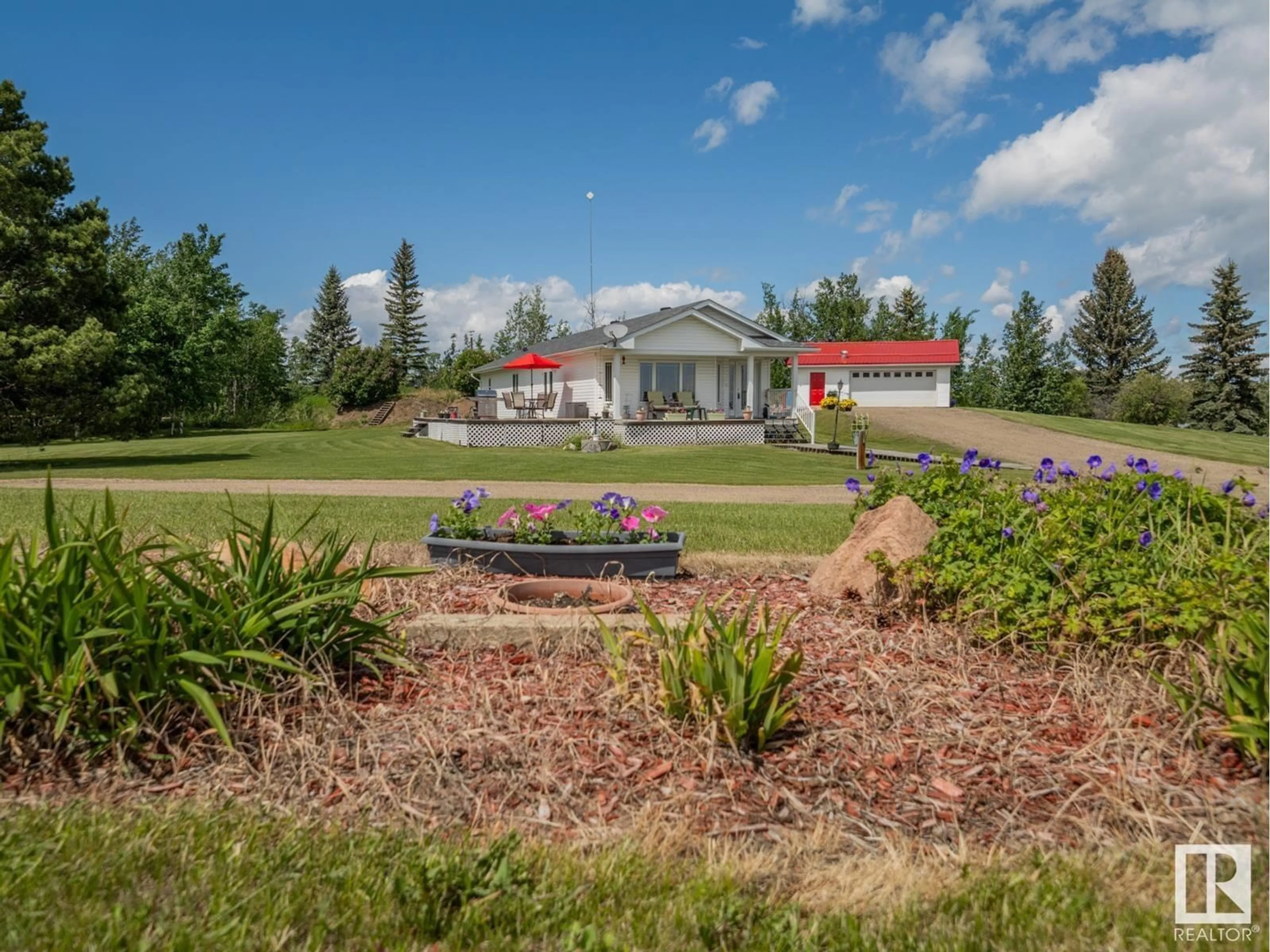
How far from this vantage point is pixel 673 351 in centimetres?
2858

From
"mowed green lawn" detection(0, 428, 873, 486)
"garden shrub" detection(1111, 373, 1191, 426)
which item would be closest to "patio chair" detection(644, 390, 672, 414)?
"mowed green lawn" detection(0, 428, 873, 486)

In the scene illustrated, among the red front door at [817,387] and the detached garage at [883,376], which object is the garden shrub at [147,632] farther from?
the red front door at [817,387]

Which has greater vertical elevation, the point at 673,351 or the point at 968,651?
the point at 673,351

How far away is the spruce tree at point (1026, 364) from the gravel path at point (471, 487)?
127ft

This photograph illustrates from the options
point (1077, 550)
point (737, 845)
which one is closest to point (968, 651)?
point (1077, 550)

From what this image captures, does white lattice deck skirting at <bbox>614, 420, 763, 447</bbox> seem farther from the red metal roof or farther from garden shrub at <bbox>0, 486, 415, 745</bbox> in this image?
garden shrub at <bbox>0, 486, 415, 745</bbox>

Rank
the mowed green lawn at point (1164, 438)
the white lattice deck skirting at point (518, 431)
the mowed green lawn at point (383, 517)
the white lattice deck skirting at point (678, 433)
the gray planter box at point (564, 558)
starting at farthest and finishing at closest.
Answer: the white lattice deck skirting at point (678, 433) < the white lattice deck skirting at point (518, 431) < the mowed green lawn at point (1164, 438) < the mowed green lawn at point (383, 517) < the gray planter box at point (564, 558)

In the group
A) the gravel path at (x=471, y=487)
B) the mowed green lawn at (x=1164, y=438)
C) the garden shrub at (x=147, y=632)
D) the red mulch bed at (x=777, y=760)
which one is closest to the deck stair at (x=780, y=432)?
the mowed green lawn at (x=1164, y=438)

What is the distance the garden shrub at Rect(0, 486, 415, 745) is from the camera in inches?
111

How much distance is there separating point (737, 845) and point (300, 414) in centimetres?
4680

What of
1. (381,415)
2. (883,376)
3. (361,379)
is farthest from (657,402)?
(361,379)

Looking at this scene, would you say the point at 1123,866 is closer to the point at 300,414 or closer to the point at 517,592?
the point at 517,592

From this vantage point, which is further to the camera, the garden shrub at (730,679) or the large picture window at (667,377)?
the large picture window at (667,377)

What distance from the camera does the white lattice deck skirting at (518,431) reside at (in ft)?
83.7
